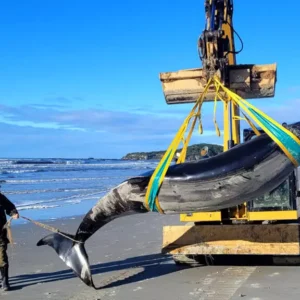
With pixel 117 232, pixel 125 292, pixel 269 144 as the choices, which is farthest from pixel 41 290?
pixel 117 232

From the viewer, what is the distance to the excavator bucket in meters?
7.78

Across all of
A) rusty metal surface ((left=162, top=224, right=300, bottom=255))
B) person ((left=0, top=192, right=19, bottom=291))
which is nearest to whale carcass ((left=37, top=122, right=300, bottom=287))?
rusty metal surface ((left=162, top=224, right=300, bottom=255))

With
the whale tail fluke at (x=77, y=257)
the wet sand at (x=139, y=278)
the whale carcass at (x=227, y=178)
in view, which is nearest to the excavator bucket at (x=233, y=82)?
the whale carcass at (x=227, y=178)

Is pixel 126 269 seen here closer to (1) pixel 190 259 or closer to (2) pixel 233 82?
(1) pixel 190 259

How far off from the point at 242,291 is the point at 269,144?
10.5 ft

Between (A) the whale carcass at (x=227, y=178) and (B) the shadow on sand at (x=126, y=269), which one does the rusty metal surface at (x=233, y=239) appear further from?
(A) the whale carcass at (x=227, y=178)

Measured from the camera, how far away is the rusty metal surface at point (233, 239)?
29.3 ft

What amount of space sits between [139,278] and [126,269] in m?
0.82

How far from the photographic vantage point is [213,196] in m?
5.38

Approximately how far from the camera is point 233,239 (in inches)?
360

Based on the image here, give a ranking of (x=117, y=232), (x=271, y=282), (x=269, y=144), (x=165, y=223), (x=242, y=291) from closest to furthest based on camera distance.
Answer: (x=269, y=144) → (x=242, y=291) → (x=271, y=282) → (x=117, y=232) → (x=165, y=223)

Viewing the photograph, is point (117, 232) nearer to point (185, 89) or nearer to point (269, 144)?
point (185, 89)

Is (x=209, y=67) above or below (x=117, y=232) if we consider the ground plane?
above

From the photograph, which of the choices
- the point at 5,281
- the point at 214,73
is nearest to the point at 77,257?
the point at 5,281
